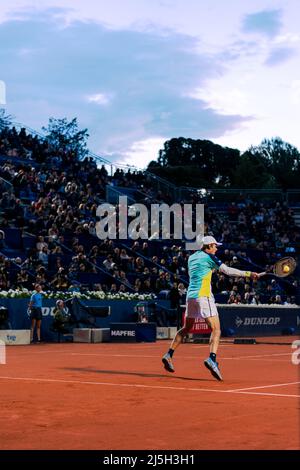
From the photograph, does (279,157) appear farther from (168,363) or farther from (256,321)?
(168,363)

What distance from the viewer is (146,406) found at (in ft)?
30.6

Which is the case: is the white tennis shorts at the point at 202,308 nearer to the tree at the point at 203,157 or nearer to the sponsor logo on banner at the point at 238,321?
the sponsor logo on banner at the point at 238,321

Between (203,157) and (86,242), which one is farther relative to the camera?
(203,157)

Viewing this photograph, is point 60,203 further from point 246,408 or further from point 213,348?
point 246,408

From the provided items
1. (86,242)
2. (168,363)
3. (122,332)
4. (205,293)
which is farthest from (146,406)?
(86,242)

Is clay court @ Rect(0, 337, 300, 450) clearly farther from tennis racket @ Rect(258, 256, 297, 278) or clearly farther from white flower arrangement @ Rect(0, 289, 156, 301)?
white flower arrangement @ Rect(0, 289, 156, 301)

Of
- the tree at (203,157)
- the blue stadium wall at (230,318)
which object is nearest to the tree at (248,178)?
the tree at (203,157)

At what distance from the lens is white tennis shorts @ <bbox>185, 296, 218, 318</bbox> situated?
12.9 meters

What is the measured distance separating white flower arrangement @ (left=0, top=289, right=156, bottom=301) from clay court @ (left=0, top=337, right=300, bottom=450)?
34.2 feet

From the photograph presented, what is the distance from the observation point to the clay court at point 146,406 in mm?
6980

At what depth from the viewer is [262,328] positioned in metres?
32.2

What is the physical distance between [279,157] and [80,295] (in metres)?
97.1

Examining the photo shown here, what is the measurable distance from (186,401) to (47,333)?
1845 cm

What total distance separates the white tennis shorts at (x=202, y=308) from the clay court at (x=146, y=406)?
106cm
